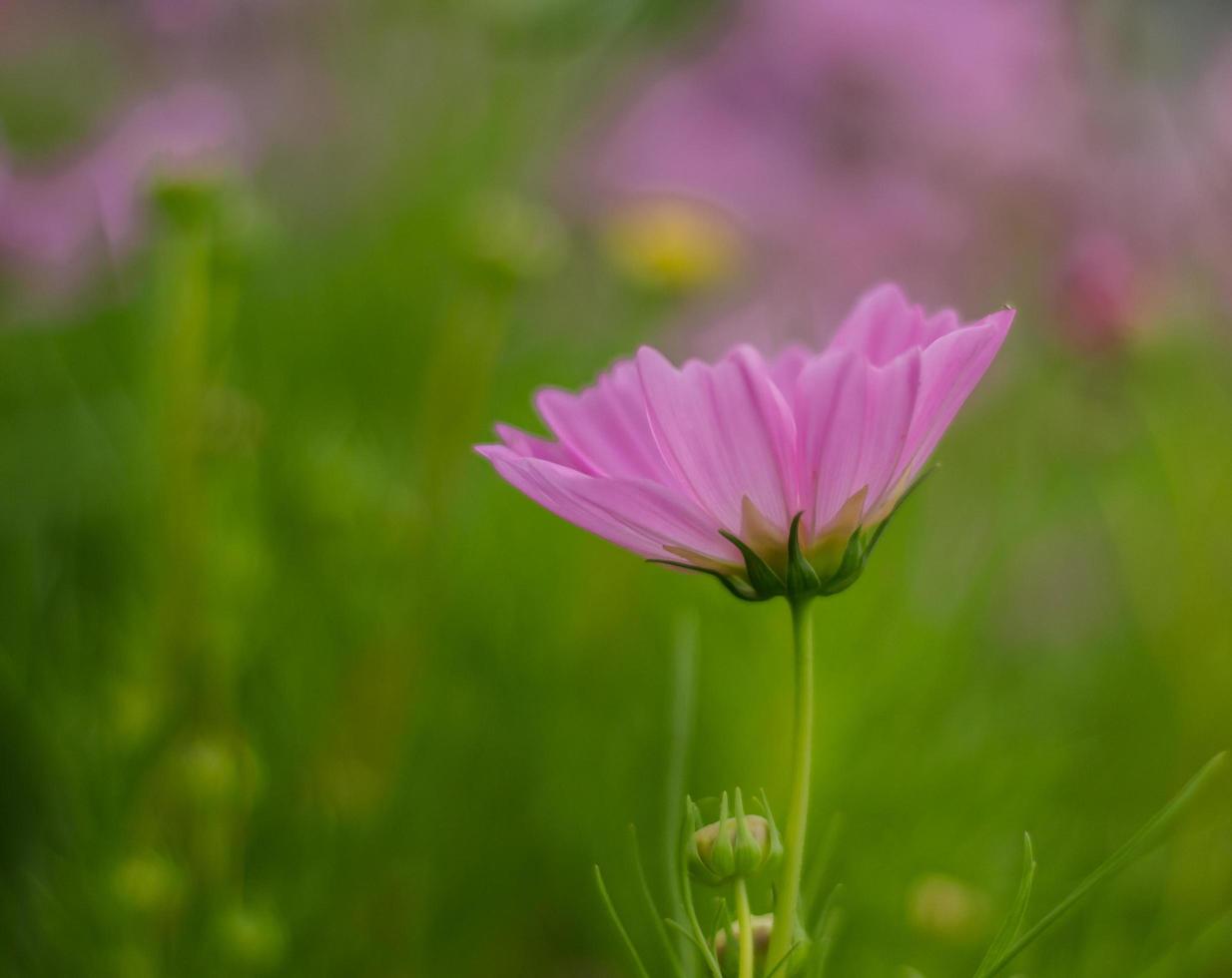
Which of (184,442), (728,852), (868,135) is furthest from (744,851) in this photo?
(868,135)

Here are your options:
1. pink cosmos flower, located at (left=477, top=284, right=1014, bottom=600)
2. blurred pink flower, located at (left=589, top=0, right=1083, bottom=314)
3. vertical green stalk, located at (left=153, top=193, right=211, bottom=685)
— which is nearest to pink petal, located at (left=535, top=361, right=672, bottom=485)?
pink cosmos flower, located at (left=477, top=284, right=1014, bottom=600)

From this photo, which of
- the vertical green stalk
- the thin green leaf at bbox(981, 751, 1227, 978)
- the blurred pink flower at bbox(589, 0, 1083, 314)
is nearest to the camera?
the thin green leaf at bbox(981, 751, 1227, 978)

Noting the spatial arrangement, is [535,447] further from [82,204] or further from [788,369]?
[82,204]

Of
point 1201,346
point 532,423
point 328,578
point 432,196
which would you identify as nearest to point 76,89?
point 432,196

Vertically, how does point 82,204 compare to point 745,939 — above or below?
above

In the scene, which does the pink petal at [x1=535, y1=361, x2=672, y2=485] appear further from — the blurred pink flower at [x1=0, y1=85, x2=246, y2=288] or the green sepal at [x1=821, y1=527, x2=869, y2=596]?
the blurred pink flower at [x1=0, y1=85, x2=246, y2=288]

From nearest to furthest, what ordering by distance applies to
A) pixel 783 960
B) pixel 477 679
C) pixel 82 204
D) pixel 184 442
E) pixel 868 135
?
pixel 783 960
pixel 184 442
pixel 477 679
pixel 82 204
pixel 868 135
